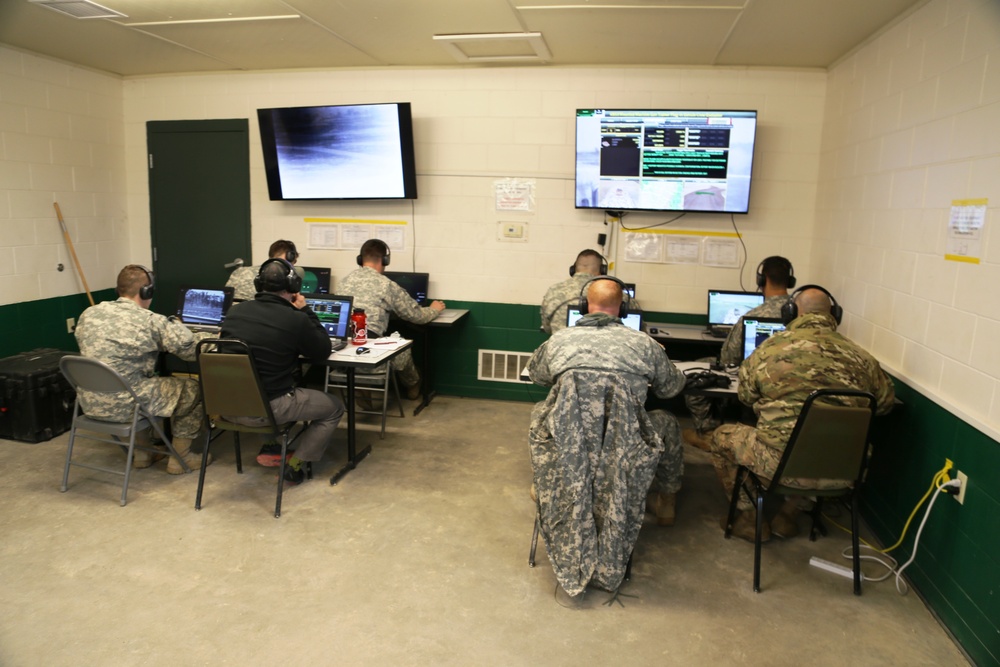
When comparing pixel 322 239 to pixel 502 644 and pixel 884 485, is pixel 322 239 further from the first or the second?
pixel 884 485

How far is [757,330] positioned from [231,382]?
2.87 m

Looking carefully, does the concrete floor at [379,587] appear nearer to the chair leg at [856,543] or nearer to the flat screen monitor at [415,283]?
the chair leg at [856,543]

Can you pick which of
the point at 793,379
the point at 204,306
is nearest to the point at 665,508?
the point at 793,379

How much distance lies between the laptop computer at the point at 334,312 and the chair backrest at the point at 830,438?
266 cm

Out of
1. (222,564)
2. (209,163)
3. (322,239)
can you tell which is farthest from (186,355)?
(209,163)

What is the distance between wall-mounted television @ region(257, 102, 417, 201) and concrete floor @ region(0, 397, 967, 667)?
254cm

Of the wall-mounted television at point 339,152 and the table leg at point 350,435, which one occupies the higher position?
the wall-mounted television at point 339,152

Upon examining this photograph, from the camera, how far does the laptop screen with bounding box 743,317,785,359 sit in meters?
3.72

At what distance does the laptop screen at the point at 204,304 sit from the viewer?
4703mm

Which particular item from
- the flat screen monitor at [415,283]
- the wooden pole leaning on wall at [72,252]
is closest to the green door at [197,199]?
the wooden pole leaning on wall at [72,252]

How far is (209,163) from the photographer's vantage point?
577 centimetres

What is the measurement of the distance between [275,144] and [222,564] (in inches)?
144

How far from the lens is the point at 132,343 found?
3545 millimetres

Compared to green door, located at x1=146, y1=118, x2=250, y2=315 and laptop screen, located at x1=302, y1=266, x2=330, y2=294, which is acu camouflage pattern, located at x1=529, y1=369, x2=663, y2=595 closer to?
laptop screen, located at x1=302, y1=266, x2=330, y2=294
